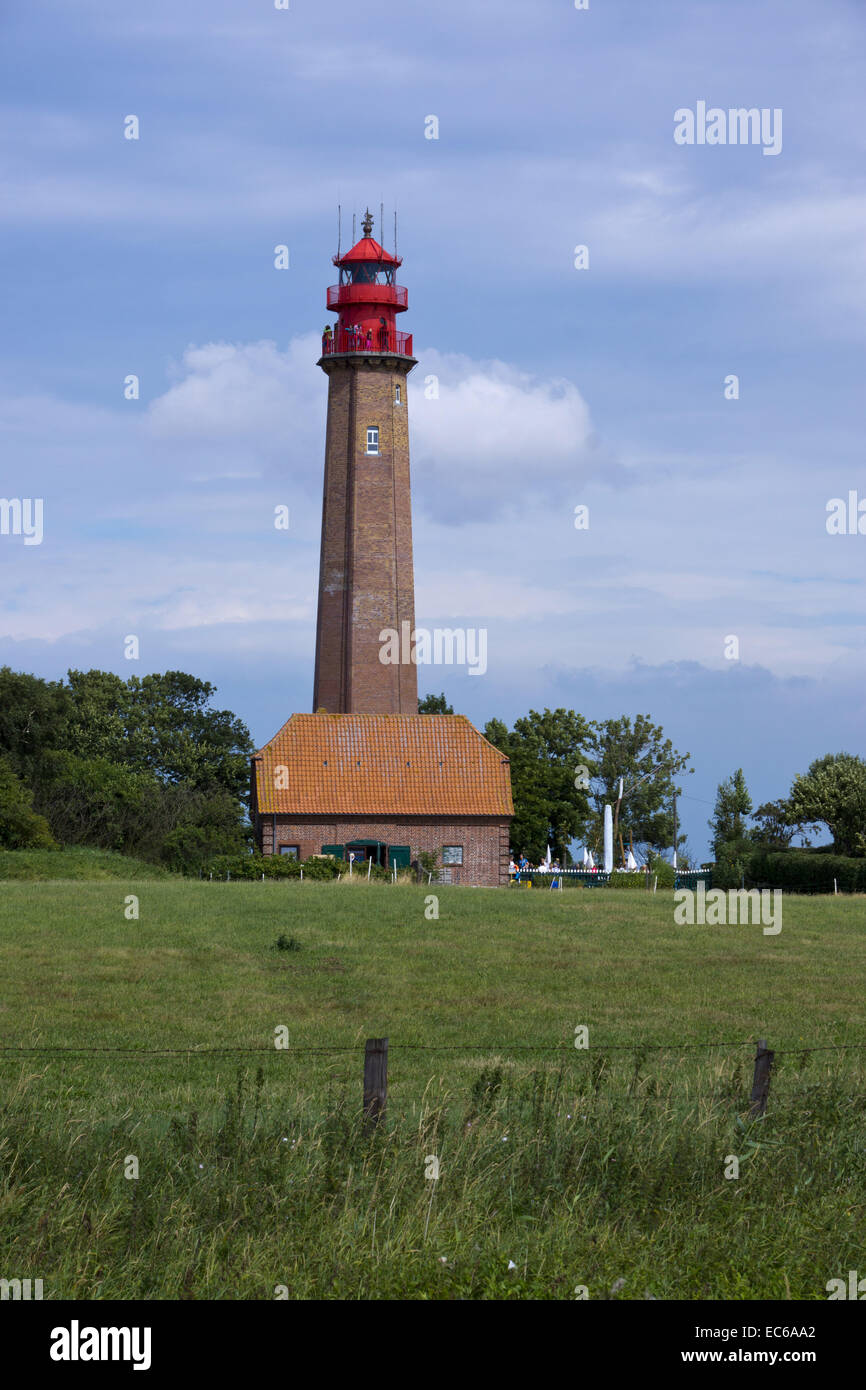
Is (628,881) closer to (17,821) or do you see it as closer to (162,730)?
(17,821)

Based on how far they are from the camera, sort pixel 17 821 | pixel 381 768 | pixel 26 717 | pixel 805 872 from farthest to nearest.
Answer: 1. pixel 26 717
2. pixel 805 872
3. pixel 381 768
4. pixel 17 821

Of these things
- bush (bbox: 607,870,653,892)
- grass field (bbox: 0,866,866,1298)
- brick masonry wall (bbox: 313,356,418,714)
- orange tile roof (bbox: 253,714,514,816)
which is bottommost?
grass field (bbox: 0,866,866,1298)

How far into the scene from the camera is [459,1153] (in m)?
9.86

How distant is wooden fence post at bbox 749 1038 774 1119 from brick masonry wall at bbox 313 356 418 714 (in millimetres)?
47906

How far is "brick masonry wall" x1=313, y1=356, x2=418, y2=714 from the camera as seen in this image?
59.2 meters

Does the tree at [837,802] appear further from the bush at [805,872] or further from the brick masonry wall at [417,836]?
the brick masonry wall at [417,836]

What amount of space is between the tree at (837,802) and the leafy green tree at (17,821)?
140 ft

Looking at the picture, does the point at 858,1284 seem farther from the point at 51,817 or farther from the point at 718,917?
the point at 51,817

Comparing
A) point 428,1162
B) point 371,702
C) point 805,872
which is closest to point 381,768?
point 371,702

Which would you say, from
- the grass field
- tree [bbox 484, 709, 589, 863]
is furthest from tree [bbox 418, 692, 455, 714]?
the grass field

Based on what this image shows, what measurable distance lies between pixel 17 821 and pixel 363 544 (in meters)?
18.8

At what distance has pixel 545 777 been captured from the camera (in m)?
76.6

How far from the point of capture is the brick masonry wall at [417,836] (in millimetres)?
52156

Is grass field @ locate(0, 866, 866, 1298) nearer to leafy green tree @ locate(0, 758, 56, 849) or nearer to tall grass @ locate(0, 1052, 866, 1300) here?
tall grass @ locate(0, 1052, 866, 1300)
